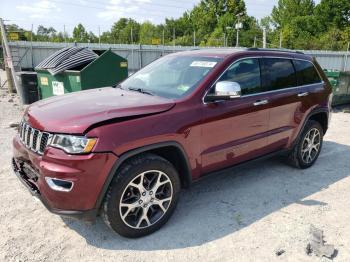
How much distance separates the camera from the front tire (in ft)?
10.4

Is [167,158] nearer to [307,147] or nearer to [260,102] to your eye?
[260,102]

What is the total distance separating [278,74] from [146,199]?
8.23 feet

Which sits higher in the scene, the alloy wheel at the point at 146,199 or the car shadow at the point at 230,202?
the alloy wheel at the point at 146,199

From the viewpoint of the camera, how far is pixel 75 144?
9.73 ft

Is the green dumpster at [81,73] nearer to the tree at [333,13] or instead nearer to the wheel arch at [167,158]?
the wheel arch at [167,158]

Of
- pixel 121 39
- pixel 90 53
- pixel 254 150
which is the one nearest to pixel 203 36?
pixel 121 39

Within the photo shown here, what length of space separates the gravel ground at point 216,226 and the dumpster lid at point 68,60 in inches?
153

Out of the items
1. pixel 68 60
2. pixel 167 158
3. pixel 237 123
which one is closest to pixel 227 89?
pixel 237 123

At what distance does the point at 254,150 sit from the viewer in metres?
4.40

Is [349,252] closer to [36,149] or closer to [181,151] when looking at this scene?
[181,151]

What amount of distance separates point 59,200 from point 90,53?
6.59 m

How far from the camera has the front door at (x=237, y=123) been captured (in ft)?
12.4

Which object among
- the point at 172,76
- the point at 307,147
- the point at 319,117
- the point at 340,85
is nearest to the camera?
the point at 172,76

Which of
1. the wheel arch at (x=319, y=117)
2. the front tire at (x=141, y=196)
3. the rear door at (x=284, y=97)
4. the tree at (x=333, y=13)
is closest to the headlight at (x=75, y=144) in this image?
the front tire at (x=141, y=196)
